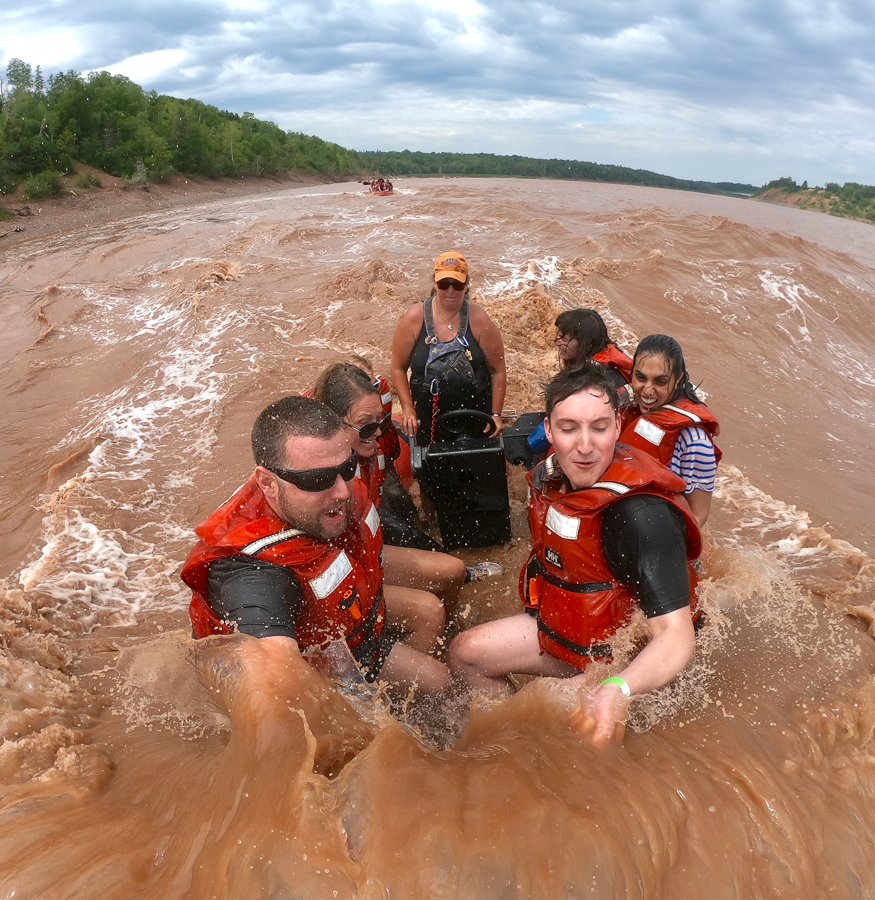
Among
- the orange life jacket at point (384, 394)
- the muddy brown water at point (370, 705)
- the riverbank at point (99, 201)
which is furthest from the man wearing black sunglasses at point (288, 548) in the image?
the riverbank at point (99, 201)

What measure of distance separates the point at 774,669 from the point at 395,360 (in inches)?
109

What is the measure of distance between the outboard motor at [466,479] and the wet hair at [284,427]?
1.43 meters

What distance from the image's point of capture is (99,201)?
27.3 meters

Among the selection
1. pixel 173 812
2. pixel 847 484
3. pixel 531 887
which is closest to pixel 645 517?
pixel 531 887

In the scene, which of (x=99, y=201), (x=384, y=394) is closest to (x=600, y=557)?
(x=384, y=394)

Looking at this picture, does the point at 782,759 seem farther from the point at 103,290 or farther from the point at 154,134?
the point at 154,134

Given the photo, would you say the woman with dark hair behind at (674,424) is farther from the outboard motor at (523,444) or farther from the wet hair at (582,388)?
the wet hair at (582,388)

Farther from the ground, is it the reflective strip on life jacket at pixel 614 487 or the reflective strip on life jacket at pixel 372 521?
the reflective strip on life jacket at pixel 614 487

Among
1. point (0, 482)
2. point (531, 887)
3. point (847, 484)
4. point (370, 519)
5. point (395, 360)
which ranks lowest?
point (0, 482)

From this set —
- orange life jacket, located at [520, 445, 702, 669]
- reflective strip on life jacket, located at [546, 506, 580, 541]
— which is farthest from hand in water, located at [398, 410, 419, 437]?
reflective strip on life jacket, located at [546, 506, 580, 541]

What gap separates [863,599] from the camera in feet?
11.7

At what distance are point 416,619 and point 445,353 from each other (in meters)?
1.76

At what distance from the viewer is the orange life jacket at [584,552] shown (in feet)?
6.87

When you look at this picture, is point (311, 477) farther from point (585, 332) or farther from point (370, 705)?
point (585, 332)
